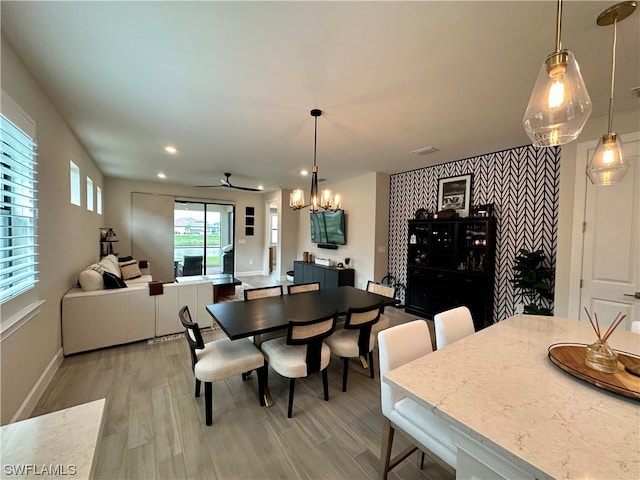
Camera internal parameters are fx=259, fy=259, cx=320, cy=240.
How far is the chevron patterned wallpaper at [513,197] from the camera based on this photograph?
3.44m

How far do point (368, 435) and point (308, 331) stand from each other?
2.84 feet

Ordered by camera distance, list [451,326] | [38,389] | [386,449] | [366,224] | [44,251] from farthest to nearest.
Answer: [366,224] → [44,251] → [38,389] → [451,326] → [386,449]

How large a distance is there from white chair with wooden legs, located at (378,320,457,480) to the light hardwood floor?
347 mm

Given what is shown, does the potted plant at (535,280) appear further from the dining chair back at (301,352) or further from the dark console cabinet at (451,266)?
the dining chair back at (301,352)

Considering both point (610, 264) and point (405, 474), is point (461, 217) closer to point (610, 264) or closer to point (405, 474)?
point (610, 264)

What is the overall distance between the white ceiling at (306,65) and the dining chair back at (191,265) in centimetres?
438

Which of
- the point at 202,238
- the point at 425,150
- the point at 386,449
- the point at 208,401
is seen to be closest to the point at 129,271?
the point at 202,238

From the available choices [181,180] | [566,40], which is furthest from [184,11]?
[181,180]

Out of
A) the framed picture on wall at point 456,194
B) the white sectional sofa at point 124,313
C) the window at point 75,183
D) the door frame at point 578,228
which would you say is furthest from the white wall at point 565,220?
the window at point 75,183

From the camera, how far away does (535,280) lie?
3.26 metres

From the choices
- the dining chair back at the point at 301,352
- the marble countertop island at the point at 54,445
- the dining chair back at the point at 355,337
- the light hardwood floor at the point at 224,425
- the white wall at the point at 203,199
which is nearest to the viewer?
the marble countertop island at the point at 54,445

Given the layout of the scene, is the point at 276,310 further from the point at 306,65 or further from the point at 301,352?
the point at 306,65

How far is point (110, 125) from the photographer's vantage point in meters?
3.07

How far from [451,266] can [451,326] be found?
8.85 feet
